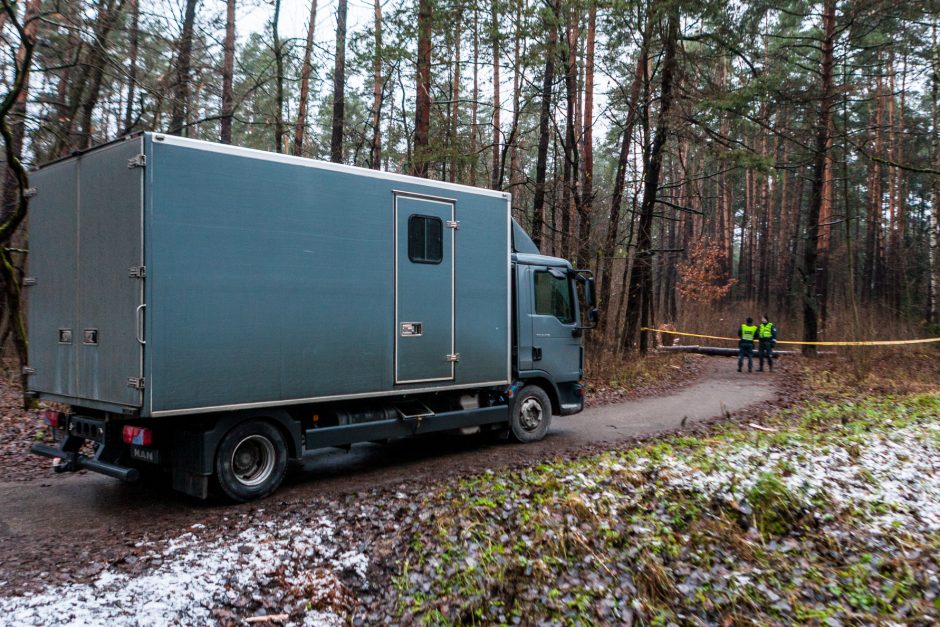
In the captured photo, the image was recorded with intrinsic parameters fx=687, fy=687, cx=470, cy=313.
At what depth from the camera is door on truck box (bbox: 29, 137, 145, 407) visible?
19.5 feet

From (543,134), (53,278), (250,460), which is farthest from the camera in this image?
(543,134)

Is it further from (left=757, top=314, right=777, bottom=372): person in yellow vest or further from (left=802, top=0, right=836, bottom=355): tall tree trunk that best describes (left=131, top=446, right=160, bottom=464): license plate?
(left=757, top=314, right=777, bottom=372): person in yellow vest

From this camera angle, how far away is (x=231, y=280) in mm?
6426

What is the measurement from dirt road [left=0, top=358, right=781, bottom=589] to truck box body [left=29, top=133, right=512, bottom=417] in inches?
39.1

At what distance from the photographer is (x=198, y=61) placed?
12336 millimetres

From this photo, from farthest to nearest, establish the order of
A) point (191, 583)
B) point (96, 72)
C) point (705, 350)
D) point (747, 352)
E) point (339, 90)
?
point (705, 350) → point (747, 352) → point (339, 90) → point (96, 72) → point (191, 583)

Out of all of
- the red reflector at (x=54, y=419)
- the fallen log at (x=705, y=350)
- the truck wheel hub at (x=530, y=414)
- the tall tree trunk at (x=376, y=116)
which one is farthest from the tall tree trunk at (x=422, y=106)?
the fallen log at (x=705, y=350)

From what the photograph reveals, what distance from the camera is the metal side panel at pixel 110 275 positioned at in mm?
5930

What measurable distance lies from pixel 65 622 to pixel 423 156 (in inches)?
512

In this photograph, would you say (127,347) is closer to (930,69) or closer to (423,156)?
(423,156)

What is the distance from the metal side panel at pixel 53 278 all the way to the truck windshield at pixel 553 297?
19.2 feet

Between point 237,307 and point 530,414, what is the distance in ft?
16.6

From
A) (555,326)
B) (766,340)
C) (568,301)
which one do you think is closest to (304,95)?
(568,301)

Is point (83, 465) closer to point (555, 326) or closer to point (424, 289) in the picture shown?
point (424, 289)
